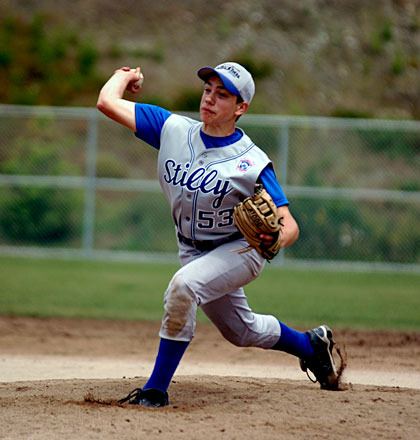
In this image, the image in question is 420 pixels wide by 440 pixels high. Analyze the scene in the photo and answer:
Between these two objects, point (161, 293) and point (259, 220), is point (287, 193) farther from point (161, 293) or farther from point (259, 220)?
point (259, 220)

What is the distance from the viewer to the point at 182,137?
4.81 m

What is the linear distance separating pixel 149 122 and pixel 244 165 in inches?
22.2

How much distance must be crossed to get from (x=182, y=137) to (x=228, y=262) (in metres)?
0.70

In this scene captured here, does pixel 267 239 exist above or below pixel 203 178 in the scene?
below

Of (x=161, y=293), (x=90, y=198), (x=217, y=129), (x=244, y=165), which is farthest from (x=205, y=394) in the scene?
(x=90, y=198)

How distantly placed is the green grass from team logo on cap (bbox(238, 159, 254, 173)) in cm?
448

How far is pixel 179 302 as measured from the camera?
4.45 metres

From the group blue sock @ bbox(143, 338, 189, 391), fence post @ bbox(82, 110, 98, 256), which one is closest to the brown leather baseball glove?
blue sock @ bbox(143, 338, 189, 391)

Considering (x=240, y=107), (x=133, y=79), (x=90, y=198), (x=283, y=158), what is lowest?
(x=90, y=198)

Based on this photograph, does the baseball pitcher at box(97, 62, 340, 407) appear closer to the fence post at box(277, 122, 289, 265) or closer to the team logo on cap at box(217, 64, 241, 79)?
the team logo on cap at box(217, 64, 241, 79)

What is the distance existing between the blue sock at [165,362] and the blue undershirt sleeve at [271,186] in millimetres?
828

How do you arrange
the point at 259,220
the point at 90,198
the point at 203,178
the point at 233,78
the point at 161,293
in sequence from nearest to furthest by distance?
the point at 259,220
the point at 203,178
the point at 233,78
the point at 161,293
the point at 90,198

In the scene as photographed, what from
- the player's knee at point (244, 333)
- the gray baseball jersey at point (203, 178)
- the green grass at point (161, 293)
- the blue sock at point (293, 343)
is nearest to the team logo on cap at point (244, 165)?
the gray baseball jersey at point (203, 178)

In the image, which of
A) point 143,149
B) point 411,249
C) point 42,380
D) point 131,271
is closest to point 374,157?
point 411,249
